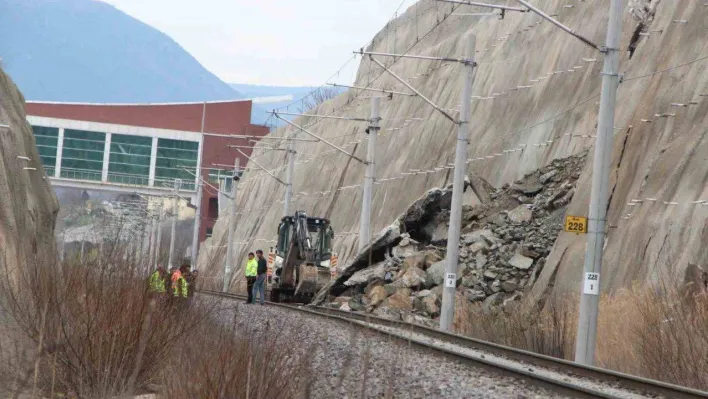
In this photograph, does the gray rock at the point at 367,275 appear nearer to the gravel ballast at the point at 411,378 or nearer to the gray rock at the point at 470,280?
the gray rock at the point at 470,280

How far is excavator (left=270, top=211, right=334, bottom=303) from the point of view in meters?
39.7

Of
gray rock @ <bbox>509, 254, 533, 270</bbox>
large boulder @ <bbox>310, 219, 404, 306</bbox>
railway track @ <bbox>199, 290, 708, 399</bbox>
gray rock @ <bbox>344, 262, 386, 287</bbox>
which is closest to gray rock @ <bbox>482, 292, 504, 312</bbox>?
gray rock @ <bbox>509, 254, 533, 270</bbox>

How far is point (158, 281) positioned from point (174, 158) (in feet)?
281

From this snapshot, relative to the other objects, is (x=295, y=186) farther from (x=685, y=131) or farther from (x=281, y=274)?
(x=685, y=131)

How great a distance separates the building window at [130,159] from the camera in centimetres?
9762

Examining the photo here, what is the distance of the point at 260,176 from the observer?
93625 mm

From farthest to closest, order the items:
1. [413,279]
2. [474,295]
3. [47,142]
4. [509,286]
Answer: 1. [47,142]
2. [413,279]
3. [474,295]
4. [509,286]

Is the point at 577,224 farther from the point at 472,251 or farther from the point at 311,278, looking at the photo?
the point at 311,278

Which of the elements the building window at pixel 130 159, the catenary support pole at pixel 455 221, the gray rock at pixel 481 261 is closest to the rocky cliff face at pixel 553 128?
the catenary support pole at pixel 455 221

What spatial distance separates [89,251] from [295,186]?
63.3m

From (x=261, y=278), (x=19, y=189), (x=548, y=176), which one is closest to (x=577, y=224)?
(x=19, y=189)

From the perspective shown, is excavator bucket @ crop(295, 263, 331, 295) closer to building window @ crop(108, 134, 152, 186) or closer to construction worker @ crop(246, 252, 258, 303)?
construction worker @ crop(246, 252, 258, 303)

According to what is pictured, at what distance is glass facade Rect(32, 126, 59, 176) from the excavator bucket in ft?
199

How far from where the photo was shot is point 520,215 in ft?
122
